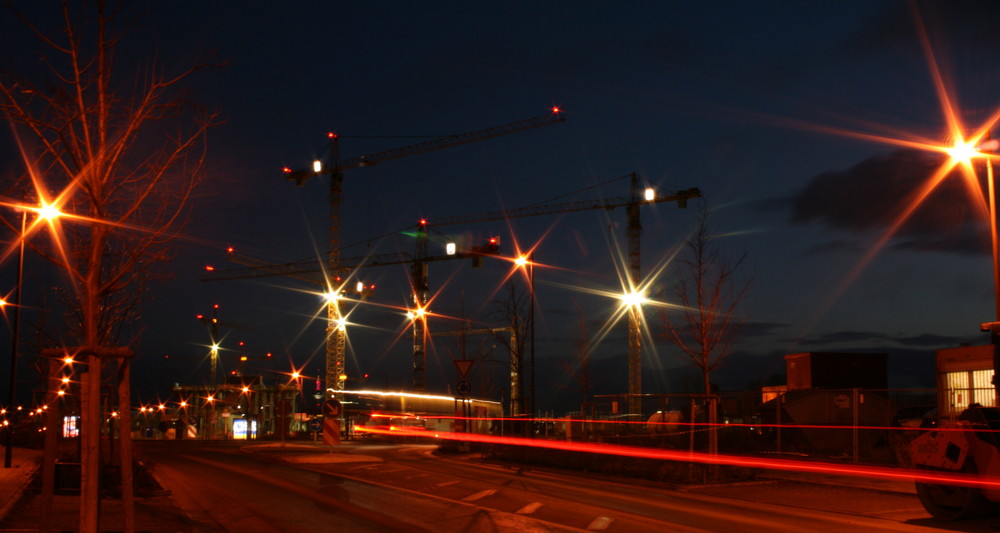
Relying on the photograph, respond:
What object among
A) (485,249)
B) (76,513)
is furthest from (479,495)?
(485,249)

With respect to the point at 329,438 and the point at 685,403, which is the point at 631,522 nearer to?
the point at 329,438

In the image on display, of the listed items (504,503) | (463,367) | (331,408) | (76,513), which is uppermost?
(463,367)

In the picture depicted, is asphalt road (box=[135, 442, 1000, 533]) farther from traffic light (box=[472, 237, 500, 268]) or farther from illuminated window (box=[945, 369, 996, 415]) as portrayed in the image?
traffic light (box=[472, 237, 500, 268])

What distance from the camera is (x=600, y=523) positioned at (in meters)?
13.1

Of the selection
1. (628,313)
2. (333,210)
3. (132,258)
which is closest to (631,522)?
(132,258)

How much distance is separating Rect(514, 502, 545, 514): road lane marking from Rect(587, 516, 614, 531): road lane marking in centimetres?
140

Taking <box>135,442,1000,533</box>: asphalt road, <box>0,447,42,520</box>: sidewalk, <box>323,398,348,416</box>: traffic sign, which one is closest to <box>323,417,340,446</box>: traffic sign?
<box>323,398,348,416</box>: traffic sign

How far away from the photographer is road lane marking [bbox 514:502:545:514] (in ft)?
47.7

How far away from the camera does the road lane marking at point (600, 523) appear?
12.6 metres

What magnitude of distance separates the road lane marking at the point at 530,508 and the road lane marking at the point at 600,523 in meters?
1.40

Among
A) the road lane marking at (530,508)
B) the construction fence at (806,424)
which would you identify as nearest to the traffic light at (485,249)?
the construction fence at (806,424)

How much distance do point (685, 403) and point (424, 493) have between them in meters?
20.4

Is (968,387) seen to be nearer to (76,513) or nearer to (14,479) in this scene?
Result: (76,513)

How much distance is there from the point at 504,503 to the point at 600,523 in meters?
3.15
